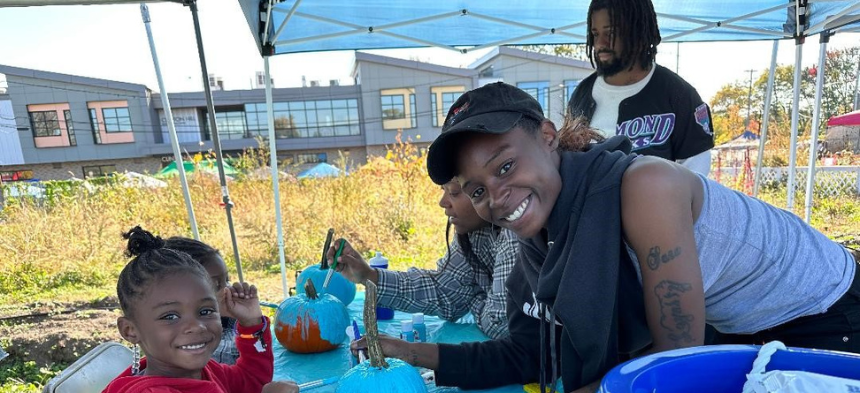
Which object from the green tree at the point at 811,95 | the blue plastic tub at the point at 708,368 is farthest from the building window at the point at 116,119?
the blue plastic tub at the point at 708,368

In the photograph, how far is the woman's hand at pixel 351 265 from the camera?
73.2 inches

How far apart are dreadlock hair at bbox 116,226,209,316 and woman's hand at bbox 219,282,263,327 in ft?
0.78

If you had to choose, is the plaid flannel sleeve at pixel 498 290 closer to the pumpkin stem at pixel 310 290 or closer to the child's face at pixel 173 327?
the pumpkin stem at pixel 310 290

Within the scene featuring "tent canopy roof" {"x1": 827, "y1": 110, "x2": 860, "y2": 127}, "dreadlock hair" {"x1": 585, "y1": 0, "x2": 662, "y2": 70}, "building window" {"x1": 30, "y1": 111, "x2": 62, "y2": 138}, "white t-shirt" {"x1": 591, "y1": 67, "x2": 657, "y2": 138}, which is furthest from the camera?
"building window" {"x1": 30, "y1": 111, "x2": 62, "y2": 138}

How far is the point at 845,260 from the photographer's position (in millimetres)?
1087

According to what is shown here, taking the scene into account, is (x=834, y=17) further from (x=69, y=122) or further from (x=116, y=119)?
(x=116, y=119)

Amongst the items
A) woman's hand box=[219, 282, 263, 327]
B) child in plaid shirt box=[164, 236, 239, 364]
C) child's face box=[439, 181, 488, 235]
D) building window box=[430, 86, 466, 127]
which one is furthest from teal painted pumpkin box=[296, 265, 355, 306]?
building window box=[430, 86, 466, 127]

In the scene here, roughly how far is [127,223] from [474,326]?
6854 mm

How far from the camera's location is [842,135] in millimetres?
11531

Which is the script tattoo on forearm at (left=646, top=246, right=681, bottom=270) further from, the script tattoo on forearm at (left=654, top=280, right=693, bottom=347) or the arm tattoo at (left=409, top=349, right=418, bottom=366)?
the arm tattoo at (left=409, top=349, right=418, bottom=366)

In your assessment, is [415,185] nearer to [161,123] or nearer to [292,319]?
[292,319]

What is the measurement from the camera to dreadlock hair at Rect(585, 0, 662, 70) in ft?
5.98

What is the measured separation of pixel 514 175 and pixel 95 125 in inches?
983

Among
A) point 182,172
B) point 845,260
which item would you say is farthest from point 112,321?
point 845,260
